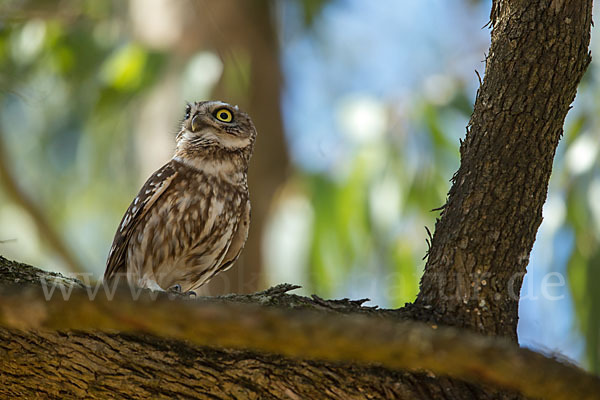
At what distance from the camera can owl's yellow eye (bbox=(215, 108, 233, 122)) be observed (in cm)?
539

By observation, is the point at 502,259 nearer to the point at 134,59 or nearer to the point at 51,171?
the point at 134,59

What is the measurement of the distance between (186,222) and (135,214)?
338 mm

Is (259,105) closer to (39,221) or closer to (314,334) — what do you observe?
(39,221)

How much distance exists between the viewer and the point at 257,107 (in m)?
8.65

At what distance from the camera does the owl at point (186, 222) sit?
15.8 feet

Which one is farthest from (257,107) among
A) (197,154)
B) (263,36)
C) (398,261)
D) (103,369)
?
(103,369)

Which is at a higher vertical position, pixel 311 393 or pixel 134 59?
pixel 134 59

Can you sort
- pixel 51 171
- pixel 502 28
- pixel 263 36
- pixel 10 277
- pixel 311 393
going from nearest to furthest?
pixel 311 393
pixel 10 277
pixel 502 28
pixel 263 36
pixel 51 171

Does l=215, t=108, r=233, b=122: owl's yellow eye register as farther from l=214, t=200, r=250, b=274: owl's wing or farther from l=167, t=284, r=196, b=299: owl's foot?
l=167, t=284, r=196, b=299: owl's foot

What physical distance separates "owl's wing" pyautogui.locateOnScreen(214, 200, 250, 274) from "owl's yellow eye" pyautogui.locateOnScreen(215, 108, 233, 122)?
25.9 inches

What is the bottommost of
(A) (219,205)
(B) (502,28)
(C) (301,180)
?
(A) (219,205)

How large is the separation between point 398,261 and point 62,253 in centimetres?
380

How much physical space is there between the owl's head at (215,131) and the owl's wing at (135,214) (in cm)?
36

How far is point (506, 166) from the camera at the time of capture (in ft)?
10.7
